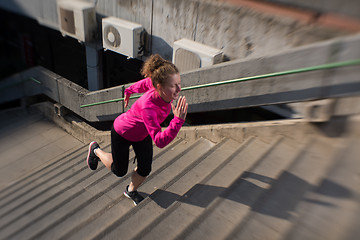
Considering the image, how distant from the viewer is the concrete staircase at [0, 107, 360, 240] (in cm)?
265

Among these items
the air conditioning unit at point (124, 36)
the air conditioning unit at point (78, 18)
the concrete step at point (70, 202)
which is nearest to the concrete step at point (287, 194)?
the concrete step at point (70, 202)

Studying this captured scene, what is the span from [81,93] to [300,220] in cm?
574

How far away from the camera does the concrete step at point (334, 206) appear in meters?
2.45

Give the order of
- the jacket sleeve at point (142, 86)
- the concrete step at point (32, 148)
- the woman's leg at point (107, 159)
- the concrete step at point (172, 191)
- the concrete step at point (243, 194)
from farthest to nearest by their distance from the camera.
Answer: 1. the concrete step at point (32, 148)
2. the woman's leg at point (107, 159)
3. the jacket sleeve at point (142, 86)
4. the concrete step at point (172, 191)
5. the concrete step at point (243, 194)

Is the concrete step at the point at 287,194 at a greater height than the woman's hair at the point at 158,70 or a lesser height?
lesser

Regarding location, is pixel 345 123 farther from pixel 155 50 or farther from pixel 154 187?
pixel 155 50

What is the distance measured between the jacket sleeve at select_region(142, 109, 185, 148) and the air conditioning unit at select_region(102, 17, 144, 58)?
172 inches

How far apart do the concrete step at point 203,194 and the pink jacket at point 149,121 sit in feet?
2.43

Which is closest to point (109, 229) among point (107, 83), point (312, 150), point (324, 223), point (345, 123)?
point (324, 223)

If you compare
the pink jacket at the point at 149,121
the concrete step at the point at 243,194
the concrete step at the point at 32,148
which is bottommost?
the concrete step at the point at 32,148

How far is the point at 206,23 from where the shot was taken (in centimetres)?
593

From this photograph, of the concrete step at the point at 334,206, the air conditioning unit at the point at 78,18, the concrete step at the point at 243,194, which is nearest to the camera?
the concrete step at the point at 334,206

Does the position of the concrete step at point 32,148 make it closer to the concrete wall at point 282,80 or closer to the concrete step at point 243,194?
the concrete wall at point 282,80

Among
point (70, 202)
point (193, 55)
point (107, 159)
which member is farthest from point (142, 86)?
point (193, 55)
